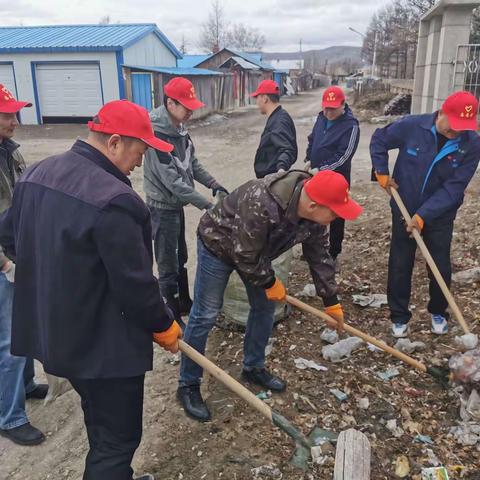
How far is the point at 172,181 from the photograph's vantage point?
11.9 feet

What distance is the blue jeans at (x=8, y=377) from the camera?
2775mm

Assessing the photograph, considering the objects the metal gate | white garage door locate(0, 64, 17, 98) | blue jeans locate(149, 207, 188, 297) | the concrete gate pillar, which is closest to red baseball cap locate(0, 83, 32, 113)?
blue jeans locate(149, 207, 188, 297)

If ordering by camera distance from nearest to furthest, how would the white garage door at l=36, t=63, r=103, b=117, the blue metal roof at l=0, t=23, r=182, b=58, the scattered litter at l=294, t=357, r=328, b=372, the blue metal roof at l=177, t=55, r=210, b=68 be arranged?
the scattered litter at l=294, t=357, r=328, b=372 → the blue metal roof at l=0, t=23, r=182, b=58 → the white garage door at l=36, t=63, r=103, b=117 → the blue metal roof at l=177, t=55, r=210, b=68

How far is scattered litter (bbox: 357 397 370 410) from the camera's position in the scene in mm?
3135

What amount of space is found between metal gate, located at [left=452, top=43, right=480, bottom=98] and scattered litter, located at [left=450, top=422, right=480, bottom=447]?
7198 mm

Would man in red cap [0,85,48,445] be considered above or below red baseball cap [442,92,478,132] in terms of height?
below

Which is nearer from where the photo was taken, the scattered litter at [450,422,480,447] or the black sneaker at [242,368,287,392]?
the scattered litter at [450,422,480,447]

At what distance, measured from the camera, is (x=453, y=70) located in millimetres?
8531

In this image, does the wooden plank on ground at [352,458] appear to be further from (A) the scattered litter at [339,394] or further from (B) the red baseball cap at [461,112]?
(B) the red baseball cap at [461,112]

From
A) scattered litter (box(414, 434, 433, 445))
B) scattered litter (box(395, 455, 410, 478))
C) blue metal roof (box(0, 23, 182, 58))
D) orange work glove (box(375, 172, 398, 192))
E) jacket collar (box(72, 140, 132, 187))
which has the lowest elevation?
Result: scattered litter (box(395, 455, 410, 478))

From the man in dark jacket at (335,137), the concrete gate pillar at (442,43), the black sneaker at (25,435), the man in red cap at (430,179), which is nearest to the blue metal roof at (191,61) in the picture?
the concrete gate pillar at (442,43)

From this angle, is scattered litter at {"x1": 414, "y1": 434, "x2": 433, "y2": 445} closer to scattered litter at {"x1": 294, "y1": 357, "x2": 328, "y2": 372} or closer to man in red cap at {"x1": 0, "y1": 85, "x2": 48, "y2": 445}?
scattered litter at {"x1": 294, "y1": 357, "x2": 328, "y2": 372}

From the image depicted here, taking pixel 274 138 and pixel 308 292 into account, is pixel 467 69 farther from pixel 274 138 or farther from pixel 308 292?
pixel 308 292

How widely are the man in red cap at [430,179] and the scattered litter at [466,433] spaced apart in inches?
41.9
